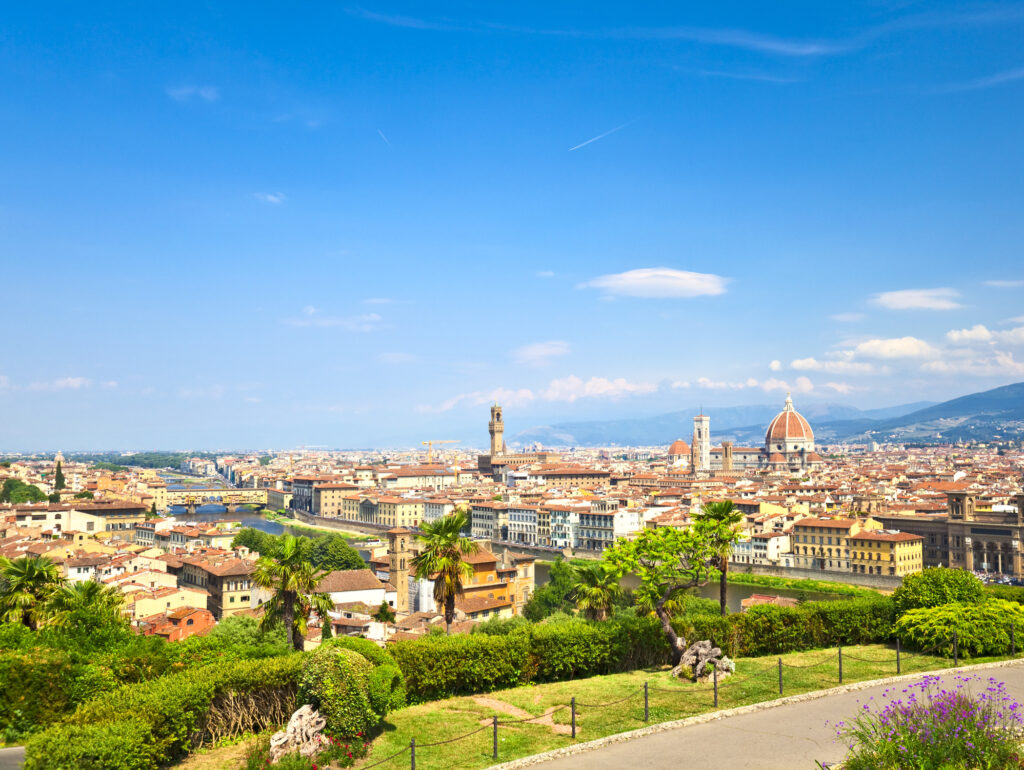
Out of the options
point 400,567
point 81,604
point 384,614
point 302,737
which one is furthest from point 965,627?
point 400,567

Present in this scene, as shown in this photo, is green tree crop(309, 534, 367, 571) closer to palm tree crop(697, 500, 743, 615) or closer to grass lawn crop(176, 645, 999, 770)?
palm tree crop(697, 500, 743, 615)

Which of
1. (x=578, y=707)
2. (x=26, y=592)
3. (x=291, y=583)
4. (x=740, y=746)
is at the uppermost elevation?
(x=291, y=583)

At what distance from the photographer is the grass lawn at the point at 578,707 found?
1130cm

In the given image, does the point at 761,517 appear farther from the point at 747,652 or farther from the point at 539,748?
the point at 539,748

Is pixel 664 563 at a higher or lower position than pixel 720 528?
lower

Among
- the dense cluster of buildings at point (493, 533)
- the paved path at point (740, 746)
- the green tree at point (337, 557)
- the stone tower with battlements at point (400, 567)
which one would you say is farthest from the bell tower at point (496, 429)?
the paved path at point (740, 746)

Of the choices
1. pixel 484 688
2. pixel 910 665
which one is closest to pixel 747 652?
pixel 910 665

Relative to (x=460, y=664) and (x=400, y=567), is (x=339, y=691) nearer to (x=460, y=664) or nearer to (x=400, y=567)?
(x=460, y=664)

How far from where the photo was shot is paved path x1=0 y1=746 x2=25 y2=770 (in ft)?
33.5

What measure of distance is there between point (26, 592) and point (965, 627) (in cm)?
2139

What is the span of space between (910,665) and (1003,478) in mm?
137994

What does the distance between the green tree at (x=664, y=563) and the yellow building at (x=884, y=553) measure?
55.5 m

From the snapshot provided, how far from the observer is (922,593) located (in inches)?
742

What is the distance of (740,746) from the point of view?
1138cm
